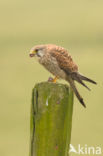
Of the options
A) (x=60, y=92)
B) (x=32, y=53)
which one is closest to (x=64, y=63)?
(x=32, y=53)

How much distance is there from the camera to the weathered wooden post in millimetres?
2193

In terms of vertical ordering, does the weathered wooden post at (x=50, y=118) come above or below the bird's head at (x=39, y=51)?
below

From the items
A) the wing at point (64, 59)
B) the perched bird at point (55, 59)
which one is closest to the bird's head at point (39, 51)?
the perched bird at point (55, 59)

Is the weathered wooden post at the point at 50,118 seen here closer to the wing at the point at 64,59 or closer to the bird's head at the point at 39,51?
the wing at the point at 64,59

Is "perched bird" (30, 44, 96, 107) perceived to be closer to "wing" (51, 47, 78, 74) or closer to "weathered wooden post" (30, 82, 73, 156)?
"wing" (51, 47, 78, 74)

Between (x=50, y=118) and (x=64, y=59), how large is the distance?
206 centimetres

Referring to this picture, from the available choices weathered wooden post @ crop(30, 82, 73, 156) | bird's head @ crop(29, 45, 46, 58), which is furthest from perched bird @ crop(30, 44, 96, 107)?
weathered wooden post @ crop(30, 82, 73, 156)

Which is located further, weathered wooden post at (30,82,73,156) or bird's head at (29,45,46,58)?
bird's head at (29,45,46,58)

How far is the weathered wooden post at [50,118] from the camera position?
219 cm

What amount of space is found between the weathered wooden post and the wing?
6.28ft

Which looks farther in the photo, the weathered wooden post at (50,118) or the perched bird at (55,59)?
the perched bird at (55,59)

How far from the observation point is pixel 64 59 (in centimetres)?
419

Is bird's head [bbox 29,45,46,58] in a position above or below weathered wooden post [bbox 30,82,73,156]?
above

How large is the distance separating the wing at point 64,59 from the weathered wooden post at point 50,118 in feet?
6.28
